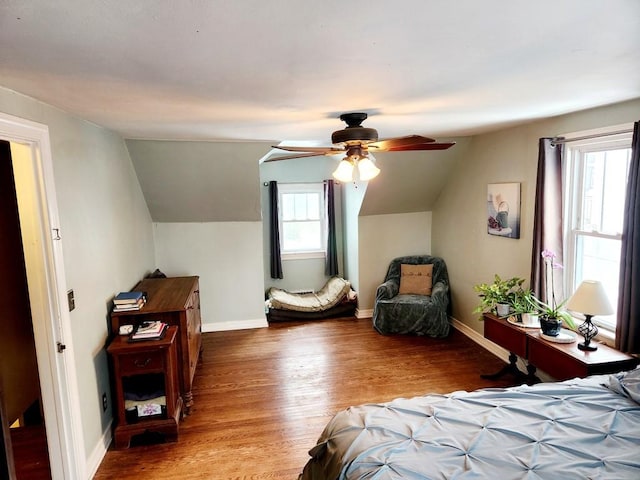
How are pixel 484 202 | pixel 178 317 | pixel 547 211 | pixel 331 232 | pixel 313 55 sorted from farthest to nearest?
1. pixel 331 232
2. pixel 484 202
3. pixel 547 211
4. pixel 178 317
5. pixel 313 55

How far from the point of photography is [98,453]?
2.61 meters

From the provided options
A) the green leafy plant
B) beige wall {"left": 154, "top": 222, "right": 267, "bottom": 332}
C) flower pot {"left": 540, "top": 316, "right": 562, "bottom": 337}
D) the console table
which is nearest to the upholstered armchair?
the console table

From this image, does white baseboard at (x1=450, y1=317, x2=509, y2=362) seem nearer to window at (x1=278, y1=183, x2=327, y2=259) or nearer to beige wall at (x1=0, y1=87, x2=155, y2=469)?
window at (x1=278, y1=183, x2=327, y2=259)

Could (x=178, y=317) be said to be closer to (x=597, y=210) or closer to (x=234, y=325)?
(x=234, y=325)

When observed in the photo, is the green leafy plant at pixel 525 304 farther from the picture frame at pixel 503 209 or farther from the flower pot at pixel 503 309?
the picture frame at pixel 503 209

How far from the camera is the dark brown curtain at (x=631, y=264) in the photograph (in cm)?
246

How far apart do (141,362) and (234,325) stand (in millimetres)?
2379

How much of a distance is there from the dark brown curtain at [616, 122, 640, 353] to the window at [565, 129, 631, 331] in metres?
0.19

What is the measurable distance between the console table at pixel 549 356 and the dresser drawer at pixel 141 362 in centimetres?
276

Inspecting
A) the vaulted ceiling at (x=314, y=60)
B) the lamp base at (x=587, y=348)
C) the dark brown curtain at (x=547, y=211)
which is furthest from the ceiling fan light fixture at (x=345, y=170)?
the lamp base at (x=587, y=348)

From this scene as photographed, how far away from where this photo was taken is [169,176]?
4.20 metres

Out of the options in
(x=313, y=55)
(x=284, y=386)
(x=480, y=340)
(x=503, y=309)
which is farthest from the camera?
(x=480, y=340)

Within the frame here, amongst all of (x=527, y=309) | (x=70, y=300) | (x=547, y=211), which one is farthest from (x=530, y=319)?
(x=70, y=300)

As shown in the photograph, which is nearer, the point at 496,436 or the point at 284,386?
the point at 496,436
